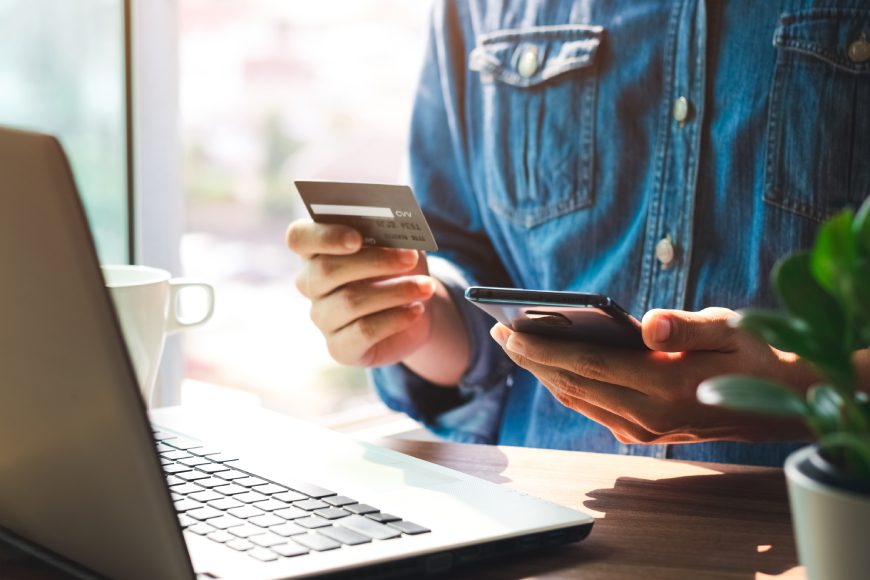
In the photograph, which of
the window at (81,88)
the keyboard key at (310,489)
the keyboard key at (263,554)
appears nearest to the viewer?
the keyboard key at (263,554)

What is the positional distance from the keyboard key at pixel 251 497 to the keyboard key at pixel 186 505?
0.03 metres

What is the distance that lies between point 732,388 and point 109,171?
39.4 inches

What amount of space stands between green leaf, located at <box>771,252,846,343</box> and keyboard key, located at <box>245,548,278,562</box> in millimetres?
274

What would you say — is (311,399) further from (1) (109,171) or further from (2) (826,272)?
(2) (826,272)

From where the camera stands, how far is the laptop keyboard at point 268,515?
1.59 feet

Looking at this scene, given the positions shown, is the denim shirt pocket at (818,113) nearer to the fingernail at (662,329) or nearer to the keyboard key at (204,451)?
the fingernail at (662,329)

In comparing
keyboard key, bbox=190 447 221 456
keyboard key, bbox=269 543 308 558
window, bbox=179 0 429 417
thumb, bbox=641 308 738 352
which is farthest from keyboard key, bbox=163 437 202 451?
window, bbox=179 0 429 417

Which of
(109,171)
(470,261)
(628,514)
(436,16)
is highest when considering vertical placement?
(436,16)

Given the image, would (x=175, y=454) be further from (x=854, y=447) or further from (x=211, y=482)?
(x=854, y=447)

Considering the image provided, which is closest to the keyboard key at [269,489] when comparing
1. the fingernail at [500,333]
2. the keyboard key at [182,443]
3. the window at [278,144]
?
the keyboard key at [182,443]

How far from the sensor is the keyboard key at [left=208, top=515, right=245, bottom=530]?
509mm

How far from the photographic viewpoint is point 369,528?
509 millimetres

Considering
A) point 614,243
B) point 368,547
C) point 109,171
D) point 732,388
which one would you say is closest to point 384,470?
point 368,547

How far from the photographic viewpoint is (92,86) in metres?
1.14
